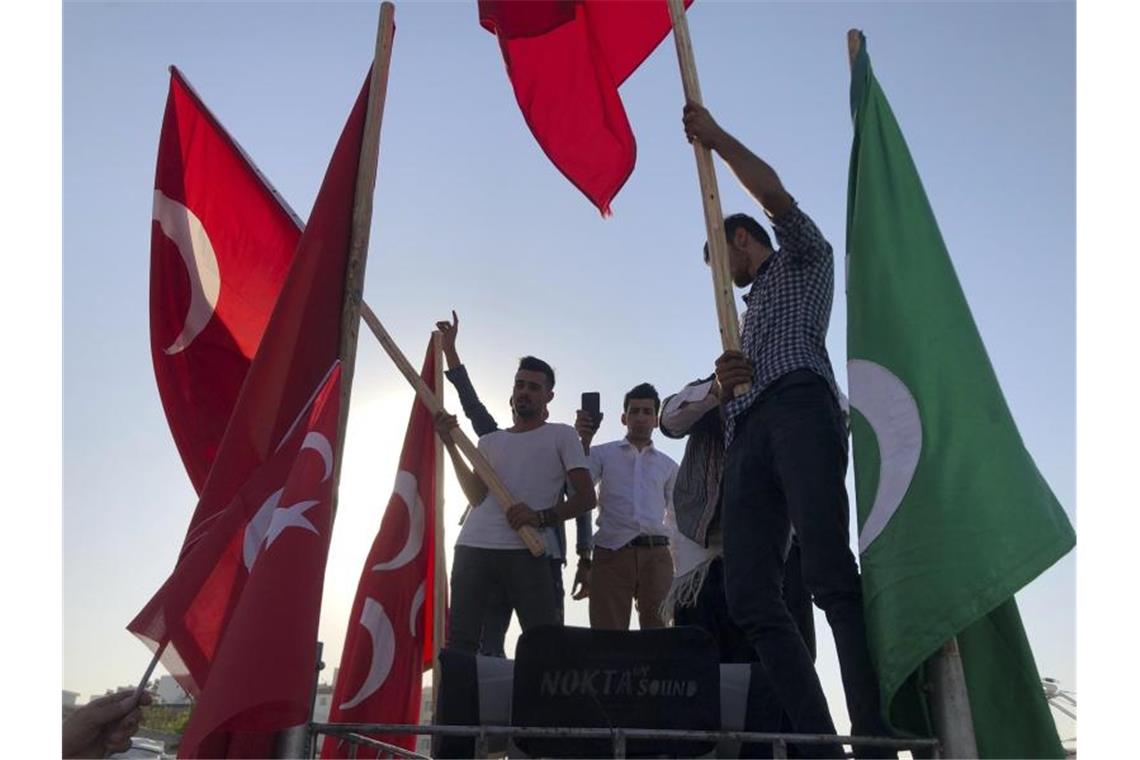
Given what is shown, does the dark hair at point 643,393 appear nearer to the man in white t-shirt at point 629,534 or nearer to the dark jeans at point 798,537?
the man in white t-shirt at point 629,534

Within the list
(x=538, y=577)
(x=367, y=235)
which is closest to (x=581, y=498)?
(x=538, y=577)

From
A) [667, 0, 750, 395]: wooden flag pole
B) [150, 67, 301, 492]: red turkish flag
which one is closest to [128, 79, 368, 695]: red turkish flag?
[150, 67, 301, 492]: red turkish flag

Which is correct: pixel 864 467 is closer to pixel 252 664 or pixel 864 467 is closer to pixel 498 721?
pixel 498 721

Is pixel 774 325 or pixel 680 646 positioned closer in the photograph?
pixel 680 646

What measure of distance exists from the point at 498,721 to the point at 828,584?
116 cm

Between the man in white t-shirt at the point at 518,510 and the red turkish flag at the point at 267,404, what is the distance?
7.38 feet

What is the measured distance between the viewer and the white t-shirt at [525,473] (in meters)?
6.13

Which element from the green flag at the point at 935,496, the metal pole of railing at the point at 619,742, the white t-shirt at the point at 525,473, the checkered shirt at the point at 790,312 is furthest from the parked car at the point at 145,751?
the green flag at the point at 935,496

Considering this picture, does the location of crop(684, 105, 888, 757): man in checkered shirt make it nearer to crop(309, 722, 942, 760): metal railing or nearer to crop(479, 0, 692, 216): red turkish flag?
crop(309, 722, 942, 760): metal railing

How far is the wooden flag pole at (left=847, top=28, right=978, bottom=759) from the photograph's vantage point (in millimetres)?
3045

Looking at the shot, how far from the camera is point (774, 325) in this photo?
152 inches

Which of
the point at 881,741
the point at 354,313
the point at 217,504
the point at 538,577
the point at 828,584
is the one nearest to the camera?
the point at 881,741

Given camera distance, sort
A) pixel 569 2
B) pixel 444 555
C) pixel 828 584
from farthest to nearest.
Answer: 1. pixel 444 555
2. pixel 569 2
3. pixel 828 584

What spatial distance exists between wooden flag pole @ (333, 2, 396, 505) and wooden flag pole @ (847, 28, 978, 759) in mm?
1827
